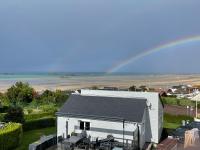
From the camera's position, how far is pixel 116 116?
858 inches

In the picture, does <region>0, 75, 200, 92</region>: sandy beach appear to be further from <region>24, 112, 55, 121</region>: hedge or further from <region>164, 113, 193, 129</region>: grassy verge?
<region>164, 113, 193, 129</region>: grassy verge

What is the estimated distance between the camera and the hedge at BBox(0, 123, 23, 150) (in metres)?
20.5

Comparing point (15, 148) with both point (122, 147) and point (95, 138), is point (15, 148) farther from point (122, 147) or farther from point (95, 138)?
point (122, 147)

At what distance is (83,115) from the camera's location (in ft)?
74.4

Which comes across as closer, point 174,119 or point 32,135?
point 32,135

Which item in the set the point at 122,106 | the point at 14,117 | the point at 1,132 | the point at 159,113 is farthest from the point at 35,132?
the point at 159,113

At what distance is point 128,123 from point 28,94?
2550cm

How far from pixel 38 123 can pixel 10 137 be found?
27.0 feet

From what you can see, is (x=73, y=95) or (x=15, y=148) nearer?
(x=15, y=148)

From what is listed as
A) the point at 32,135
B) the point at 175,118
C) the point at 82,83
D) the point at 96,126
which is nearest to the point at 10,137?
the point at 32,135

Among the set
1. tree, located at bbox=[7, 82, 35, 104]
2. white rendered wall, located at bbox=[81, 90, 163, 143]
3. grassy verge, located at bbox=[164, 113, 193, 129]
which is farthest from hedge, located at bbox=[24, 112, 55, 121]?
white rendered wall, located at bbox=[81, 90, 163, 143]

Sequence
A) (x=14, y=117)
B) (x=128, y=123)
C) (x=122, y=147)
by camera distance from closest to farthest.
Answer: (x=122, y=147)
(x=128, y=123)
(x=14, y=117)

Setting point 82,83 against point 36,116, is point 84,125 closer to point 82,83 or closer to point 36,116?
point 36,116

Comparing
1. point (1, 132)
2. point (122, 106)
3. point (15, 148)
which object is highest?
point (122, 106)
